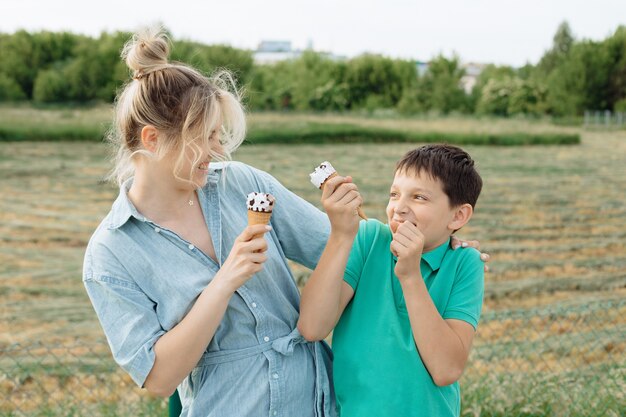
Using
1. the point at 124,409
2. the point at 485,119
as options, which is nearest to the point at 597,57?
the point at 485,119

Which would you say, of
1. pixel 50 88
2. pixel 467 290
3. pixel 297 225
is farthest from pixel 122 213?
pixel 50 88

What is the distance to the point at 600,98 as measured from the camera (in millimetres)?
34094

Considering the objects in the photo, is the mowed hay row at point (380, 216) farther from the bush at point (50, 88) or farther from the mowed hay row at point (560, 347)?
the bush at point (50, 88)

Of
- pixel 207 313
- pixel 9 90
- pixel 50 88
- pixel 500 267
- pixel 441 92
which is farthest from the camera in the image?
pixel 441 92

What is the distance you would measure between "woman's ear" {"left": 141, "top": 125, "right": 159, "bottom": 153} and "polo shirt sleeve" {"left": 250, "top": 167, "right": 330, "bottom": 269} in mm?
249

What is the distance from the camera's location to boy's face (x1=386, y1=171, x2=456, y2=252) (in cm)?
155

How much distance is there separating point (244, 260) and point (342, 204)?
0.75 feet

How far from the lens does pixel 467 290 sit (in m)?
1.55

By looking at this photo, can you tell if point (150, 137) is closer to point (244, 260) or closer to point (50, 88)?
point (244, 260)

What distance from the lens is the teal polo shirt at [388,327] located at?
1.50 m

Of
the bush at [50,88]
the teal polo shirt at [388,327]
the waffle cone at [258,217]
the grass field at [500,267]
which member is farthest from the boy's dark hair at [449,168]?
the bush at [50,88]

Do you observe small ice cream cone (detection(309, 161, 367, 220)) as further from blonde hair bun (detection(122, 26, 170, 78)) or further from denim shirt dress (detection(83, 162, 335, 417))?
blonde hair bun (detection(122, 26, 170, 78))

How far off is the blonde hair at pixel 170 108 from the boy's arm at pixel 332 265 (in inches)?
10.1

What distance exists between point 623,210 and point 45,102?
21.5 metres
